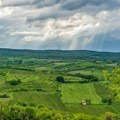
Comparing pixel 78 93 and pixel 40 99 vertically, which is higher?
pixel 78 93

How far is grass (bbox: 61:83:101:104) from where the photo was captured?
509 feet

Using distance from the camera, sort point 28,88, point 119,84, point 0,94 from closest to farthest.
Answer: point 119,84 → point 0,94 → point 28,88

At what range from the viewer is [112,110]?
13588 cm

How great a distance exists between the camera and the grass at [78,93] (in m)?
155

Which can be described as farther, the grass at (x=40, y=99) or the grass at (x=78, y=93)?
the grass at (x=78, y=93)

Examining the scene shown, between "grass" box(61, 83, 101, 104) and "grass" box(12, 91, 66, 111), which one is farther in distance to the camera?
"grass" box(61, 83, 101, 104)

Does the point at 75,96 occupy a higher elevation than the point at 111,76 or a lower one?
lower

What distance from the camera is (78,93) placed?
17175 centimetres

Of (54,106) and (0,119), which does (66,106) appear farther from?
(0,119)

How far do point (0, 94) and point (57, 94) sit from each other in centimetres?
2921

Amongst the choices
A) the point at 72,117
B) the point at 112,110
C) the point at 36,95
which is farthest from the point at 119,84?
the point at 36,95

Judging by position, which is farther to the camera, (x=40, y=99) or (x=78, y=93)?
(x=78, y=93)

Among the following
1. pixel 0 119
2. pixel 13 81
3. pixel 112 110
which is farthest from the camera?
pixel 13 81

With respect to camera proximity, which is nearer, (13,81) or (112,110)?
(112,110)
